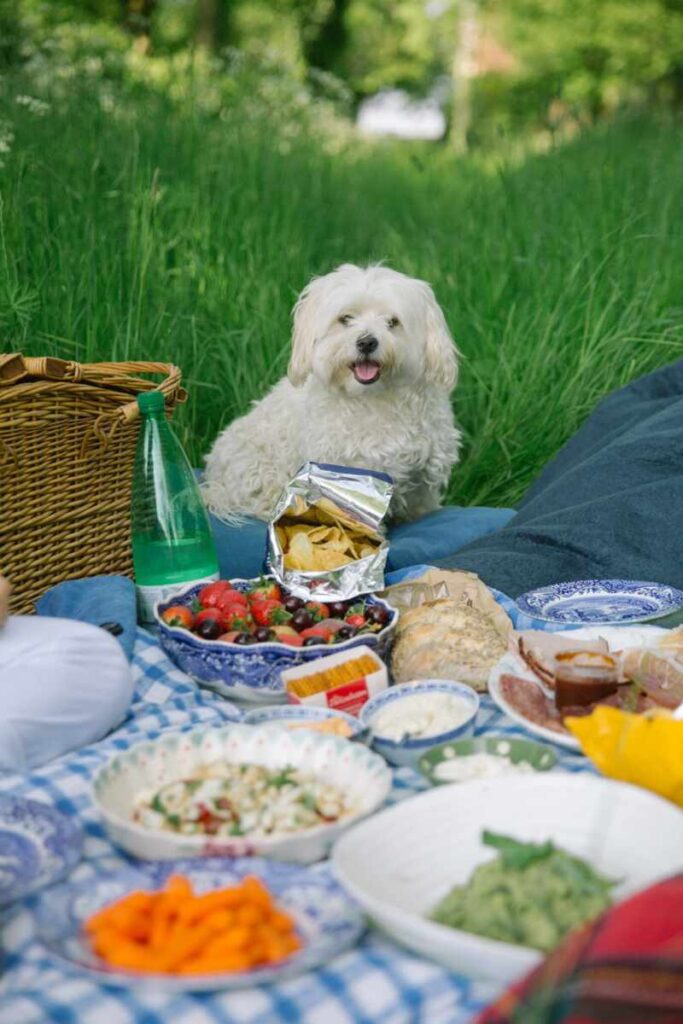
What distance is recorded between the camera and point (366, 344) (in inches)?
143

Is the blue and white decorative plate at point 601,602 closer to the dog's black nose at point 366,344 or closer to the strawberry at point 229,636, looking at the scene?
the strawberry at point 229,636

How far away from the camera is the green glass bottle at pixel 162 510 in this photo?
9.29 feet

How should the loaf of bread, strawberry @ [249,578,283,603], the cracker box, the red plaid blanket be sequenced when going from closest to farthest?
the red plaid blanket < the cracker box < the loaf of bread < strawberry @ [249,578,283,603]

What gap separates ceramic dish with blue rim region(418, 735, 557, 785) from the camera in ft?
6.11

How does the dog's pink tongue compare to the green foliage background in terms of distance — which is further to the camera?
the green foliage background

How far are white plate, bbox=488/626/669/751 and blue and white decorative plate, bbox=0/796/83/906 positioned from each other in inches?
30.8

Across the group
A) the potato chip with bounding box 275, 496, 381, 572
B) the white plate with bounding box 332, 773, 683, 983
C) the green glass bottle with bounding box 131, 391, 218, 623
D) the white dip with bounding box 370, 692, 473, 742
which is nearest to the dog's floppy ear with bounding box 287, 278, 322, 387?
the potato chip with bounding box 275, 496, 381, 572

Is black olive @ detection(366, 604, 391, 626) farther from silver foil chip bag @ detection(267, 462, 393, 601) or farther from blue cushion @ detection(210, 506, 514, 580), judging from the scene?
blue cushion @ detection(210, 506, 514, 580)

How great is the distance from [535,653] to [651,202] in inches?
160

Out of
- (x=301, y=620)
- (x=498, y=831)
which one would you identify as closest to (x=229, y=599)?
(x=301, y=620)

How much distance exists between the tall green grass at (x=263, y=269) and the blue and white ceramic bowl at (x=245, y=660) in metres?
1.99

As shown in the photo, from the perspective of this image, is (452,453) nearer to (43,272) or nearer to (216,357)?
(216,357)

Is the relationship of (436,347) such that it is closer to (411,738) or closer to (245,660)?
(245,660)

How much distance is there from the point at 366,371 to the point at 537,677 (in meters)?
1.68
